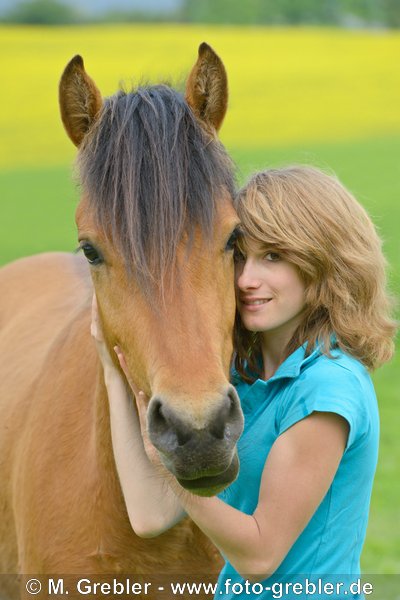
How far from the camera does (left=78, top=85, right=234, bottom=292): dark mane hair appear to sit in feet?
9.21

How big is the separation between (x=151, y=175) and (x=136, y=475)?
993 millimetres

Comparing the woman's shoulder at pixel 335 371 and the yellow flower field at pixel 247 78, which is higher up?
the woman's shoulder at pixel 335 371

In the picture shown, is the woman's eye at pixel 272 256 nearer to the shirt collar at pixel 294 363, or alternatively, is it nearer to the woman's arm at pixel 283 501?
the shirt collar at pixel 294 363

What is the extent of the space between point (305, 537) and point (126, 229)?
44.4 inches

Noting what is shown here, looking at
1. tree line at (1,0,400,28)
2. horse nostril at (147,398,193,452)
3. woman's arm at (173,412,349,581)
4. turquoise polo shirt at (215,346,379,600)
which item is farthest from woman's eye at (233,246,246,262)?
tree line at (1,0,400,28)

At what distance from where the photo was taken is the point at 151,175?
9.55 ft

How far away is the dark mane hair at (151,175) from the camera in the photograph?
9.21ft

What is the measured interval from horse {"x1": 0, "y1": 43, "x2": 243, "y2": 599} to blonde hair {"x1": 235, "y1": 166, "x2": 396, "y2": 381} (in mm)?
139

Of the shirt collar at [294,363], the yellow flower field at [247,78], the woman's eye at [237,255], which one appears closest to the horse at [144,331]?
the woman's eye at [237,255]

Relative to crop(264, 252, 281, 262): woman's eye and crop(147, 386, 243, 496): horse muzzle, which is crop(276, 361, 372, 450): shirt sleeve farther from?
crop(264, 252, 281, 262): woman's eye

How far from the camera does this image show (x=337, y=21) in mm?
59938

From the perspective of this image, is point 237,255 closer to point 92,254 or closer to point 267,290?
point 267,290

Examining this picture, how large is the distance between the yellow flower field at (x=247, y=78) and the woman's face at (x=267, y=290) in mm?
28544

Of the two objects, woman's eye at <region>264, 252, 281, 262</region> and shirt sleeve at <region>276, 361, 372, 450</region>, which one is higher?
woman's eye at <region>264, 252, 281, 262</region>
